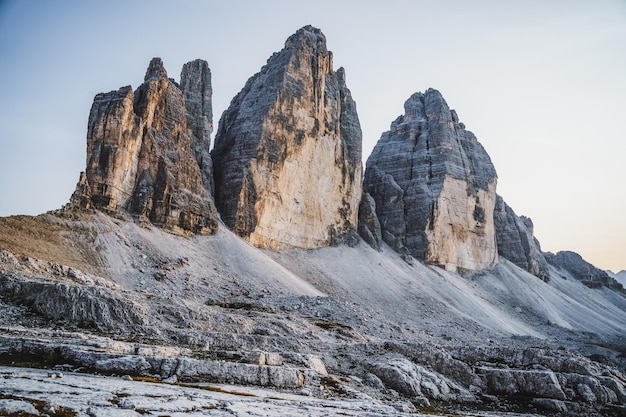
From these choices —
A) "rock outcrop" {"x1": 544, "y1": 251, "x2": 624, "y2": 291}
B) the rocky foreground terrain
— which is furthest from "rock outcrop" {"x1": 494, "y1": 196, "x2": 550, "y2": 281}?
"rock outcrop" {"x1": 544, "y1": 251, "x2": 624, "y2": 291}

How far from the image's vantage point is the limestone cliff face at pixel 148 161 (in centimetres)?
5556

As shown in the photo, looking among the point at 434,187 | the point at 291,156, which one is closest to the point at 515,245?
the point at 434,187

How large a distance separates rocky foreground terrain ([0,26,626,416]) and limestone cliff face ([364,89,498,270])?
472 millimetres

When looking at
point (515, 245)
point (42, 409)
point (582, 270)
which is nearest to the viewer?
point (42, 409)

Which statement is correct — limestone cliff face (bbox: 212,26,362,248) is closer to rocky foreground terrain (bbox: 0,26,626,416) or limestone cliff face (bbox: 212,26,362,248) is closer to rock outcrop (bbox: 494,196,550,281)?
rocky foreground terrain (bbox: 0,26,626,416)

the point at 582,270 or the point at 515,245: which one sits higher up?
the point at 515,245

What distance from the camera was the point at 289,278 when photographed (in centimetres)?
5959

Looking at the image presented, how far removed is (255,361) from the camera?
1797 centimetres

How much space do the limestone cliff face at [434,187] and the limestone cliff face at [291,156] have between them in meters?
14.8

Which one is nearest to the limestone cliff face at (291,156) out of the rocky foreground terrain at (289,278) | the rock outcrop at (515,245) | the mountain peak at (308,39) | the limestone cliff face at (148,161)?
the mountain peak at (308,39)

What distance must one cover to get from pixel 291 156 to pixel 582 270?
11870 centimetres

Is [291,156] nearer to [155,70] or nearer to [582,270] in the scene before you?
[155,70]

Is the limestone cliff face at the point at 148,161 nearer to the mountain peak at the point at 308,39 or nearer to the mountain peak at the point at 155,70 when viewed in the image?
the mountain peak at the point at 155,70

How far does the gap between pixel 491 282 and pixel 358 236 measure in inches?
1347
